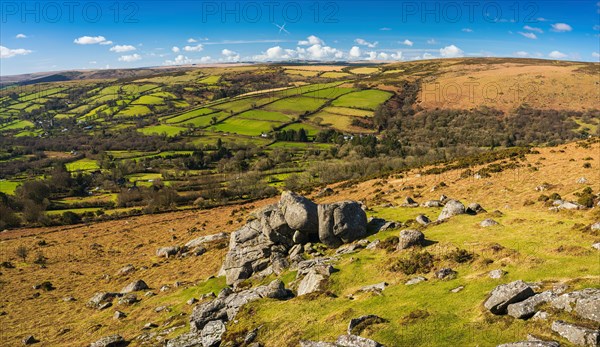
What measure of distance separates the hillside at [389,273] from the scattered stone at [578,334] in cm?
28

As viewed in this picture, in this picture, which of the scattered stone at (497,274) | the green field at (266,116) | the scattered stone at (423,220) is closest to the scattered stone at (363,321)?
the scattered stone at (497,274)

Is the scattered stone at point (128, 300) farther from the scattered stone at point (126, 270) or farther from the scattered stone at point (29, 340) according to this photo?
the scattered stone at point (126, 270)

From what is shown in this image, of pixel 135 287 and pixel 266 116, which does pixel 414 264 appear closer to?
pixel 135 287

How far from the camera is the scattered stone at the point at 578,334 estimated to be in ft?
37.2

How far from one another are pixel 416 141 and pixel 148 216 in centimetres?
11263

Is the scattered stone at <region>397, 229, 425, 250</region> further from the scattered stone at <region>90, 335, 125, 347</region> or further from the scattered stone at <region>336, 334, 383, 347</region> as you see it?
the scattered stone at <region>90, 335, 125, 347</region>

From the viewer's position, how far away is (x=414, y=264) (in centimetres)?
2158

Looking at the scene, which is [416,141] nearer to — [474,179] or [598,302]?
[474,179]

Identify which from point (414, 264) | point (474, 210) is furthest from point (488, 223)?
point (414, 264)

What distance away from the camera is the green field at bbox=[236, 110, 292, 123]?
183575 mm

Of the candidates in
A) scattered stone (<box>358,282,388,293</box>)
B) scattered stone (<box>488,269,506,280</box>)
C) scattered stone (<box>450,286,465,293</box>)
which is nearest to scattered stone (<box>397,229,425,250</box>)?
scattered stone (<box>358,282,388,293</box>)

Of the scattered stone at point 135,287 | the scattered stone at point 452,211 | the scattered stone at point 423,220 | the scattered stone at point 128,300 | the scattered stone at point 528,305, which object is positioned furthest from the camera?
the scattered stone at point 135,287

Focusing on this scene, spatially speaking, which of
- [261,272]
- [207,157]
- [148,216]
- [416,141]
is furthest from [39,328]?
[416,141]

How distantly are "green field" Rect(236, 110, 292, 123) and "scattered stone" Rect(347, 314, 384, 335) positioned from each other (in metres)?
168
